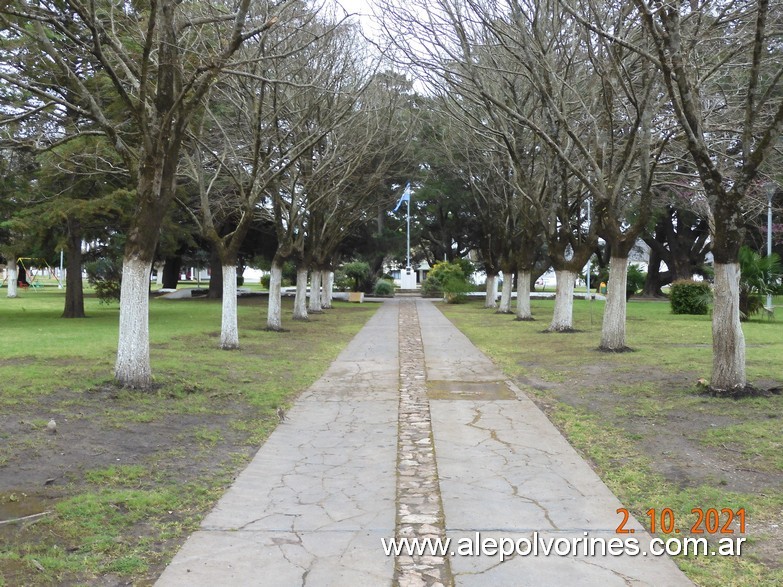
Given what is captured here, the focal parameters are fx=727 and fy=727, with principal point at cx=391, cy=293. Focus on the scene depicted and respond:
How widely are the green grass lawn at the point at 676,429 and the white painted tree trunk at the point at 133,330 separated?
17.6 ft

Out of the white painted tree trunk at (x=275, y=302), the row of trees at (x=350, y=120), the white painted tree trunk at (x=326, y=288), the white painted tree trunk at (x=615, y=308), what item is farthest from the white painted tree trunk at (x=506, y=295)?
the white painted tree trunk at (x=615, y=308)

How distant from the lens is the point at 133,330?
9688mm

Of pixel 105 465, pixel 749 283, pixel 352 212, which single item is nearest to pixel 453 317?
pixel 352 212

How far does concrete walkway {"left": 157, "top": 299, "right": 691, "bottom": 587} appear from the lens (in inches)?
166

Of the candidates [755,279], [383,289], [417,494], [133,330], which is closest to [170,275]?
[383,289]

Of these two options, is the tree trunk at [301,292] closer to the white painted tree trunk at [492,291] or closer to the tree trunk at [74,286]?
the tree trunk at [74,286]

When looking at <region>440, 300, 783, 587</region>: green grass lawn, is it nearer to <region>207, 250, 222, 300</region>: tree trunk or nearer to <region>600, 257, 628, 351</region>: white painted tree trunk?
<region>600, 257, 628, 351</region>: white painted tree trunk

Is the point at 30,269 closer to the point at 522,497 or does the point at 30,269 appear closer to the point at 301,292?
the point at 301,292

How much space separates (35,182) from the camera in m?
22.5

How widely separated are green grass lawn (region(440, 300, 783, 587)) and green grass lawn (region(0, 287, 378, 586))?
3385mm

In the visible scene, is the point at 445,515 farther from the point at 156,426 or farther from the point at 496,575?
the point at 156,426

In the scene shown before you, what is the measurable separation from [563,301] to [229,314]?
9.31 metres

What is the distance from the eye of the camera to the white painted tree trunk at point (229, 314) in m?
15.6

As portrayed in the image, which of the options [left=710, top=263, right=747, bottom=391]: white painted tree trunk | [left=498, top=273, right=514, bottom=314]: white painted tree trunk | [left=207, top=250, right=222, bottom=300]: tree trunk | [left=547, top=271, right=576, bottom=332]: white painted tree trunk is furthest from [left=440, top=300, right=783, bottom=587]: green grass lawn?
[left=207, top=250, right=222, bottom=300]: tree trunk
